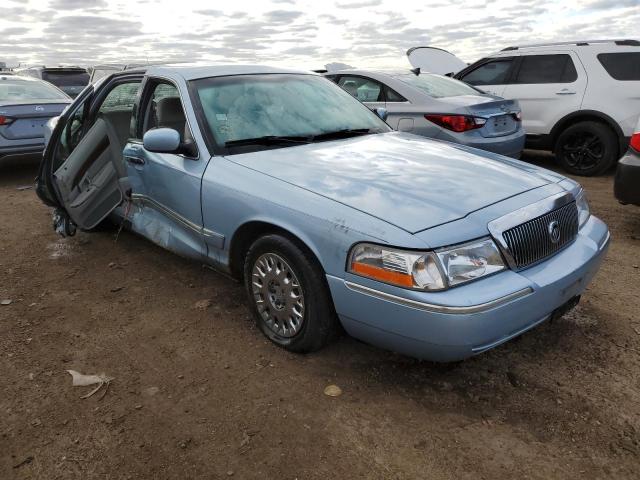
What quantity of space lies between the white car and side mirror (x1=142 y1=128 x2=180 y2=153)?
20.3 ft

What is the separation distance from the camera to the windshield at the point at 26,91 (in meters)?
8.09

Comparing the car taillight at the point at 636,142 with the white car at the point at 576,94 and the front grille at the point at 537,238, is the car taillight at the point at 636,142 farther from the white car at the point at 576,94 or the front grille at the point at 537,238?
the white car at the point at 576,94

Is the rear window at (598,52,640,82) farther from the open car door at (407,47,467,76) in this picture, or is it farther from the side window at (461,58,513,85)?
the open car door at (407,47,467,76)

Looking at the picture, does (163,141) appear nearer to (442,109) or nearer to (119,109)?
(119,109)

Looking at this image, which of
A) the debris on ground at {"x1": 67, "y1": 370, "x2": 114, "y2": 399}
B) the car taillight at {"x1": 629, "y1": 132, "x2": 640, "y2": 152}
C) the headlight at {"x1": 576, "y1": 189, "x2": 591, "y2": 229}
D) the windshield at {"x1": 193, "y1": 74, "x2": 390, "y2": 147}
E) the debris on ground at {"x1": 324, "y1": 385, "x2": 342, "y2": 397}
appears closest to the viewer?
the debris on ground at {"x1": 324, "y1": 385, "x2": 342, "y2": 397}

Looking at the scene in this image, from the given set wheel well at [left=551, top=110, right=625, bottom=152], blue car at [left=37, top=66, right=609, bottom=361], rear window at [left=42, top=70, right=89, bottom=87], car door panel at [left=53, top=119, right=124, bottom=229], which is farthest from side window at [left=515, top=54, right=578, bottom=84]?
rear window at [left=42, top=70, right=89, bottom=87]

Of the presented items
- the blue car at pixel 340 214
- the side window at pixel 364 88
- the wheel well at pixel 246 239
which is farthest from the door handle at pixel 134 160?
the side window at pixel 364 88

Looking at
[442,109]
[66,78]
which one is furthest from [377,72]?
[66,78]

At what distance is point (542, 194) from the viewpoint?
2.94m

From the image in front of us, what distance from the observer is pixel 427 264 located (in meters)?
2.42

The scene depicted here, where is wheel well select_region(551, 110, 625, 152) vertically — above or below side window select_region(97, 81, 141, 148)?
below

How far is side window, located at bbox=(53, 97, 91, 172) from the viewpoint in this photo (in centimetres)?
487

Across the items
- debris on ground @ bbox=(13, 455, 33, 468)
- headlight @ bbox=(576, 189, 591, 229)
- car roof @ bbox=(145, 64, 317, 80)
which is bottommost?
debris on ground @ bbox=(13, 455, 33, 468)

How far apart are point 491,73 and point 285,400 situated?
7.34 m
